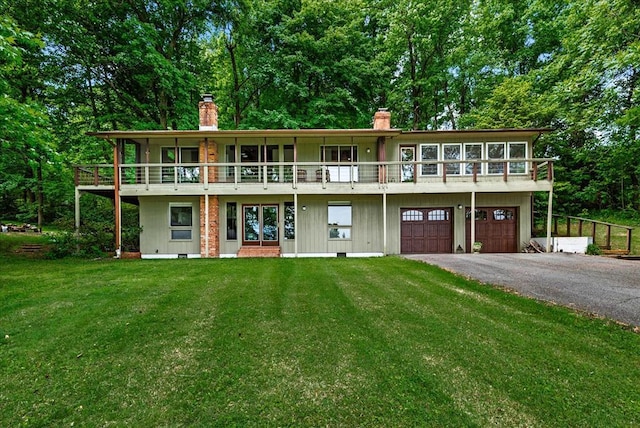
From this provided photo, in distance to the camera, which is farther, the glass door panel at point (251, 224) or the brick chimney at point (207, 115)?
the glass door panel at point (251, 224)

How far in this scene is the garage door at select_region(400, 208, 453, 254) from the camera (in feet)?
43.0

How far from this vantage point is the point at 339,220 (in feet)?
42.9

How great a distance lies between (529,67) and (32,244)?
32366 millimetres

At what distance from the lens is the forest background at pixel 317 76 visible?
49.7 feet

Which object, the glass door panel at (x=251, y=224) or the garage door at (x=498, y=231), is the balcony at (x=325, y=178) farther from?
the garage door at (x=498, y=231)

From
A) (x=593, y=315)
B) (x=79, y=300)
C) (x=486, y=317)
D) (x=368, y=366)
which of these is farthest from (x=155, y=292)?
(x=593, y=315)

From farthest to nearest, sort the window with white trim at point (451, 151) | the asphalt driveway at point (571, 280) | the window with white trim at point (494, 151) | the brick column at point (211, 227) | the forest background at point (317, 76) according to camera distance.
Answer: the forest background at point (317, 76) → the window with white trim at point (451, 151) → the window with white trim at point (494, 151) → the brick column at point (211, 227) → the asphalt driveway at point (571, 280)

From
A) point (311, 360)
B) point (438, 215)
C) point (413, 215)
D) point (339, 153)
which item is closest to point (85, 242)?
point (339, 153)

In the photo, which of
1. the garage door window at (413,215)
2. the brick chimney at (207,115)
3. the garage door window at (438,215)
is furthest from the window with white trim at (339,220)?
the brick chimney at (207,115)

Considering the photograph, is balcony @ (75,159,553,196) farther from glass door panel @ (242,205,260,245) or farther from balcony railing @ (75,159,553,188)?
glass door panel @ (242,205,260,245)

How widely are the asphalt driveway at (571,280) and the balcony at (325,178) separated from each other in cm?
354

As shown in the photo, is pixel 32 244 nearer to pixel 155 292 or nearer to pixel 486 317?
pixel 155 292

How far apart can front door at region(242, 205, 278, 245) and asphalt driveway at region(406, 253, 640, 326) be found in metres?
6.36

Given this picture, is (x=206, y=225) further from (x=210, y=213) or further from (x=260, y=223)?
(x=260, y=223)
